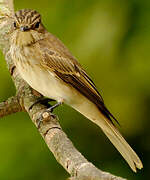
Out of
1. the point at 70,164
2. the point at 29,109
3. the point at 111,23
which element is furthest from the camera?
the point at 111,23

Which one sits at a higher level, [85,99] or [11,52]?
[11,52]

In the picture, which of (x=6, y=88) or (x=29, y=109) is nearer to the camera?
(x=29, y=109)

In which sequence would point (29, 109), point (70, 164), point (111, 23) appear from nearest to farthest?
point (70, 164), point (29, 109), point (111, 23)

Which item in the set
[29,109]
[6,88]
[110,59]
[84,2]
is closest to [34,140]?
[29,109]

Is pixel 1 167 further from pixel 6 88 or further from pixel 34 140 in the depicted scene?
pixel 6 88

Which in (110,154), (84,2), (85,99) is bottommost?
(110,154)

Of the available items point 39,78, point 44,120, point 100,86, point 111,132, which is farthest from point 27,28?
point 111,132
